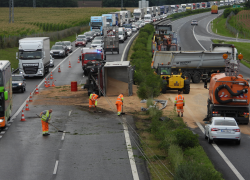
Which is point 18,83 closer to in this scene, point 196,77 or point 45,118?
point 45,118

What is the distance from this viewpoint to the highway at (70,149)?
15.4 m

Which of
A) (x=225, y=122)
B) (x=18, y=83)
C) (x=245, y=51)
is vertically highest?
(x=245, y=51)

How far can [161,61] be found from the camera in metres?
41.3

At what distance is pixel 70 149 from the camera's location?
18.6 m

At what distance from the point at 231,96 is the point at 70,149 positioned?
9.89 m

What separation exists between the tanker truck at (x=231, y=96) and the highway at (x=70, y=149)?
4.95 metres

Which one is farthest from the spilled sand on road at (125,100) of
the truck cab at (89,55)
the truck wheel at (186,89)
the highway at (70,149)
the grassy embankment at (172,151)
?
the truck cab at (89,55)

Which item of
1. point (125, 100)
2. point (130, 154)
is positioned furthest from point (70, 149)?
point (125, 100)

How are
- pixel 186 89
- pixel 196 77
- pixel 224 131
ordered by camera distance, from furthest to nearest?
1. pixel 196 77
2. pixel 186 89
3. pixel 224 131

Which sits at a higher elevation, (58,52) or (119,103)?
(58,52)

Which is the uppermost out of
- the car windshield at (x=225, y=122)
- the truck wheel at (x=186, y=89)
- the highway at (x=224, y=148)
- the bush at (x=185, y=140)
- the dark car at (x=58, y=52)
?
the dark car at (x=58, y=52)

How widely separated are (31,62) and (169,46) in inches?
721

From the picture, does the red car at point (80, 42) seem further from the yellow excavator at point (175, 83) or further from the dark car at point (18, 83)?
the yellow excavator at point (175, 83)

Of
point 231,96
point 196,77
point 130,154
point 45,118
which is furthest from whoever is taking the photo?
point 196,77
